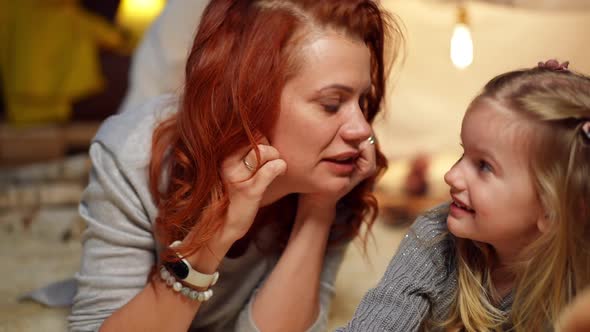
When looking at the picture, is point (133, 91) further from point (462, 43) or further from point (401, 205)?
point (462, 43)

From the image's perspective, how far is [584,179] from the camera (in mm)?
827

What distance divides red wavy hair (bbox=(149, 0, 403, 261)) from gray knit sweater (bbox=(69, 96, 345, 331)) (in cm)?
6

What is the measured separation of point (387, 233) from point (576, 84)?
3.37 ft

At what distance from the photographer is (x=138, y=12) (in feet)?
9.43

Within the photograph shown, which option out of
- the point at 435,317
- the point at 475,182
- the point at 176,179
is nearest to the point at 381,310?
the point at 435,317

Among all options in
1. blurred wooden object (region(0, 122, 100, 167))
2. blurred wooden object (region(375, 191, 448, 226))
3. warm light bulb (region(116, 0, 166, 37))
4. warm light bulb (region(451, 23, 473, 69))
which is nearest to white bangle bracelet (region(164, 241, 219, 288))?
blurred wooden object (region(375, 191, 448, 226))

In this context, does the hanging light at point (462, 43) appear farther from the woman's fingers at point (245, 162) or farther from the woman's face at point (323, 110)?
the woman's fingers at point (245, 162)

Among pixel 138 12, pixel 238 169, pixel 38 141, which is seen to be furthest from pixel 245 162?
pixel 138 12

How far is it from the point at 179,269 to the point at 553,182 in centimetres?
53

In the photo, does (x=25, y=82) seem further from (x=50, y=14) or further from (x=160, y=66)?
(x=160, y=66)

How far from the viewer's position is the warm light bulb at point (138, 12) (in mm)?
2859

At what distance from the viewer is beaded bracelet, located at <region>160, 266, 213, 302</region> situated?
105 cm

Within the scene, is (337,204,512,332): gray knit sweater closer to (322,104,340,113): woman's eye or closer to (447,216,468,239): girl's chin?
(447,216,468,239): girl's chin

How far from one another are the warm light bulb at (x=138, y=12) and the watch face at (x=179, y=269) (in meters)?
1.97
